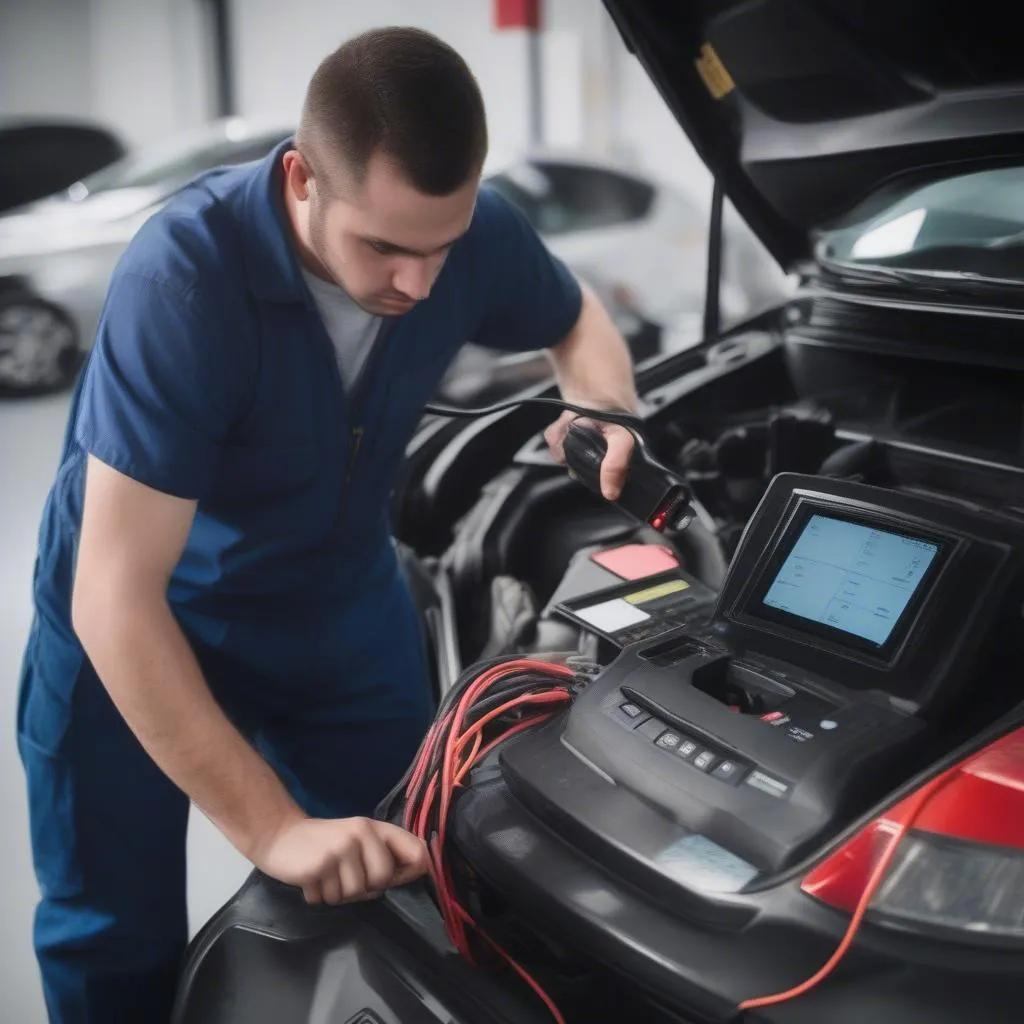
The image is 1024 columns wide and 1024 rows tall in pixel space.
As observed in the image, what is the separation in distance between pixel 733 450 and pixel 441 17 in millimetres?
4567

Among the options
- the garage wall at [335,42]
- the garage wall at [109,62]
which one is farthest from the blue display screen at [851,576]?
the garage wall at [109,62]

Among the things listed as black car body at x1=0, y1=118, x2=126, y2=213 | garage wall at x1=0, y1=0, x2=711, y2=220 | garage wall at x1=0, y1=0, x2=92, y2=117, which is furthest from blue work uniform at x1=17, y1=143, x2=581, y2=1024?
garage wall at x1=0, y1=0, x2=92, y2=117

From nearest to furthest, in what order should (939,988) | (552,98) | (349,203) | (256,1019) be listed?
1. (939,988)
2. (256,1019)
3. (349,203)
4. (552,98)

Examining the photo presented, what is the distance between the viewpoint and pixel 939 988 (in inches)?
23.2

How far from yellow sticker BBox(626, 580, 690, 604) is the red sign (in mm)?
4515

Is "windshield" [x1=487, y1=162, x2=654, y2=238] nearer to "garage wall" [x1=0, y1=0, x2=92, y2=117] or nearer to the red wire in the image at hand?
the red wire

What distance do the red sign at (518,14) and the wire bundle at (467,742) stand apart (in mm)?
4629

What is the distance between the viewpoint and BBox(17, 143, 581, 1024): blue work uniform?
0.88 metres

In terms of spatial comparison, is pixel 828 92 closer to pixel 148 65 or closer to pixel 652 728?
pixel 652 728

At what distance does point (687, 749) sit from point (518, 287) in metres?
0.64

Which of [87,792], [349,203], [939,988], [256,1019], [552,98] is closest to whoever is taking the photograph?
[939,988]

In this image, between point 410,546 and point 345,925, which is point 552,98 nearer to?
point 410,546

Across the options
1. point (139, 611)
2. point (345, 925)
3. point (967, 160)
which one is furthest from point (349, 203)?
point (967, 160)

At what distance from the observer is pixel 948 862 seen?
0.63m
